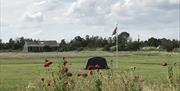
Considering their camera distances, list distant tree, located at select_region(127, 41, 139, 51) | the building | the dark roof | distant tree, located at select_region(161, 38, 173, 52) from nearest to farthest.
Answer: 1. distant tree, located at select_region(161, 38, 173, 52)
2. distant tree, located at select_region(127, 41, 139, 51)
3. the building
4. the dark roof

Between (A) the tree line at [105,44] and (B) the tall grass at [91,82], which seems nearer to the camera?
(B) the tall grass at [91,82]

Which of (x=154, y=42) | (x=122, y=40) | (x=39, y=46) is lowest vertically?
(x=39, y=46)

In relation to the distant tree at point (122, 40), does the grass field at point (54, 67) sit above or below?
below

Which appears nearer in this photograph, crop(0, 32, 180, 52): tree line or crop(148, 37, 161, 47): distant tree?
crop(0, 32, 180, 52): tree line

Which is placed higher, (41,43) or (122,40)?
(122,40)

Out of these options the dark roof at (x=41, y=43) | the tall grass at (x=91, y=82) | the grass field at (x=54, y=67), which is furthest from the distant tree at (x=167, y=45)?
the tall grass at (x=91, y=82)

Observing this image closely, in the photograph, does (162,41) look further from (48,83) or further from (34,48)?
(48,83)

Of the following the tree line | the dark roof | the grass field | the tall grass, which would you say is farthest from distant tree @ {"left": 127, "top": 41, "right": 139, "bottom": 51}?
the tall grass

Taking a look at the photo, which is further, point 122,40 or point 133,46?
point 122,40

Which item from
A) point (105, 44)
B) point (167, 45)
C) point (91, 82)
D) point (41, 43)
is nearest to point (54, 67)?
point (91, 82)

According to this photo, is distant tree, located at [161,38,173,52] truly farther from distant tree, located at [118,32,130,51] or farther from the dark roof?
the dark roof

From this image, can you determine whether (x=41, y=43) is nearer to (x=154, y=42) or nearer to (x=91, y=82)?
(x=154, y=42)

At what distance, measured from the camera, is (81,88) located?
40.9 feet

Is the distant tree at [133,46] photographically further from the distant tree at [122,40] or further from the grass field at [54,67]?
the grass field at [54,67]
